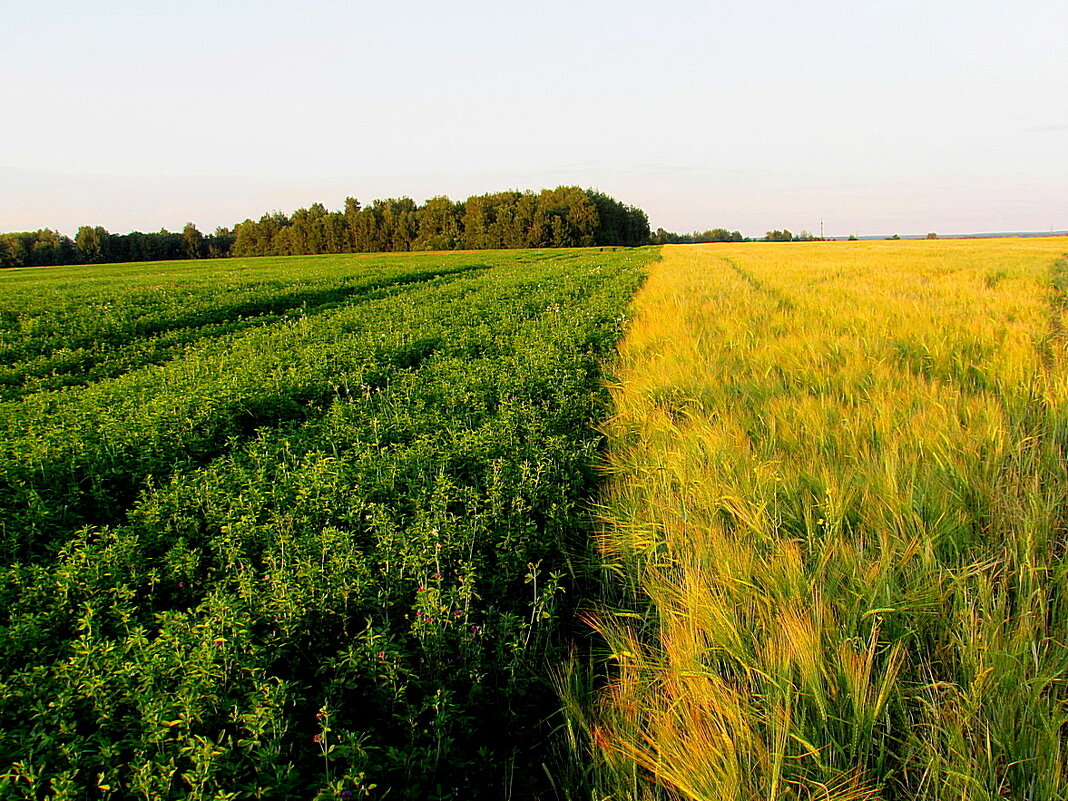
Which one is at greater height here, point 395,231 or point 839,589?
point 395,231

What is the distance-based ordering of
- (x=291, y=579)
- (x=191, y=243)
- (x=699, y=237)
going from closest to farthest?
(x=291, y=579), (x=191, y=243), (x=699, y=237)

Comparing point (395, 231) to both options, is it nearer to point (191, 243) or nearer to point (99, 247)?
point (191, 243)

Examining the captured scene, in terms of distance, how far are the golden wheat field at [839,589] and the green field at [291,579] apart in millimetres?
476

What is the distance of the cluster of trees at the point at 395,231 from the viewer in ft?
310

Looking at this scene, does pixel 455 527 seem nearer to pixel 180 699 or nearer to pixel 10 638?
pixel 180 699

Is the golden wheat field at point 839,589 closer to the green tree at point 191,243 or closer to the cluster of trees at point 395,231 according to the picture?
the cluster of trees at point 395,231

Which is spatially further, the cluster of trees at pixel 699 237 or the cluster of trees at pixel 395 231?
the cluster of trees at pixel 699 237

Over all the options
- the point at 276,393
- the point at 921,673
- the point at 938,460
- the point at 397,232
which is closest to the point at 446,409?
the point at 276,393

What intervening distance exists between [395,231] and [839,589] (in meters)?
108

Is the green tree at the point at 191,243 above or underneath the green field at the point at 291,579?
above

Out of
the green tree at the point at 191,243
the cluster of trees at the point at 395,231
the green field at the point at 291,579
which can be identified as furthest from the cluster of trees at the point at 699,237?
the green field at the point at 291,579

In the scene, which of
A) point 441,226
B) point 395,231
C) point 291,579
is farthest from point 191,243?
point 291,579

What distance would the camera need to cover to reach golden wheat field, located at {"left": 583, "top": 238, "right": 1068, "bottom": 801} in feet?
5.46

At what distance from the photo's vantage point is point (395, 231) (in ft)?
336
